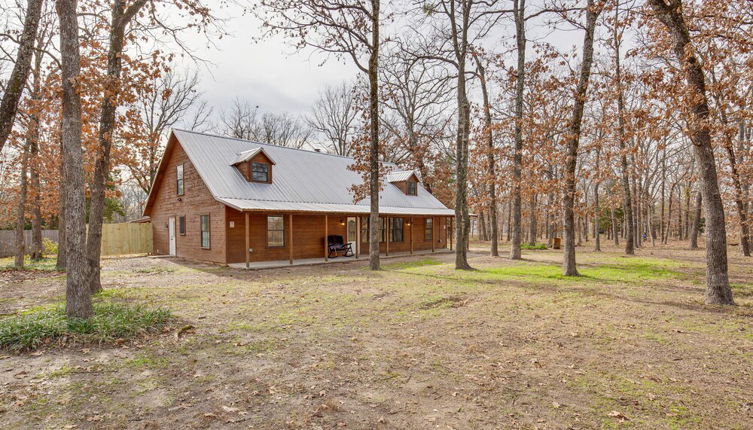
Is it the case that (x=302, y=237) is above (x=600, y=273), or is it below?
above

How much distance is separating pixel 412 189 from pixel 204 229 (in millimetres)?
12638

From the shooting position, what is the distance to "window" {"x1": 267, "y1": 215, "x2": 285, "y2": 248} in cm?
1627

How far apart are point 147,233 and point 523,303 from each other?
21.2 meters

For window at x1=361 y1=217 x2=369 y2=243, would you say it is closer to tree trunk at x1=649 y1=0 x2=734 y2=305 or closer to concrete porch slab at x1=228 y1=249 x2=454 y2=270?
concrete porch slab at x1=228 y1=249 x2=454 y2=270

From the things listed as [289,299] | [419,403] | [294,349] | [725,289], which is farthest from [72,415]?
[725,289]

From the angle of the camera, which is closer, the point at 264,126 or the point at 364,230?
the point at 364,230

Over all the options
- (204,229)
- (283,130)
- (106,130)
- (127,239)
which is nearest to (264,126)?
(283,130)

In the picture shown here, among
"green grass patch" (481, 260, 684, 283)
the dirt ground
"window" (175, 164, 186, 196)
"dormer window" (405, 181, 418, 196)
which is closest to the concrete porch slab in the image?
"window" (175, 164, 186, 196)

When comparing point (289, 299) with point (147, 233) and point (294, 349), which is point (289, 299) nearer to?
point (294, 349)

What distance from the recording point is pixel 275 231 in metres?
16.5

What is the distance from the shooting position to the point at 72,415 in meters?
3.22

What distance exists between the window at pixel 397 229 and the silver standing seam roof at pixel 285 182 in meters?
0.77

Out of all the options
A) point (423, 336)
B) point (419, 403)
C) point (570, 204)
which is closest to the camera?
point (419, 403)

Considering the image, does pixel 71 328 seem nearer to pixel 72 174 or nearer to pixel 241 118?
pixel 72 174
